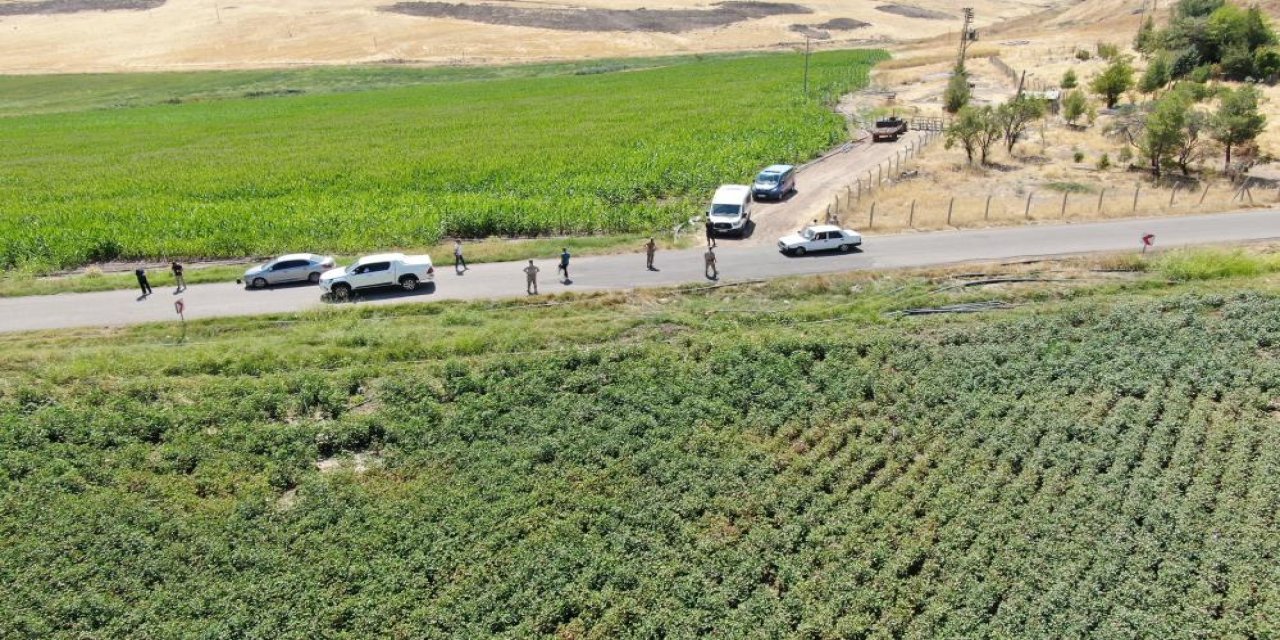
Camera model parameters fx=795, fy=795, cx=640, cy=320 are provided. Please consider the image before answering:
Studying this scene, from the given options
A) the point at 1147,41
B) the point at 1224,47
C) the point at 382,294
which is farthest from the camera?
the point at 1147,41

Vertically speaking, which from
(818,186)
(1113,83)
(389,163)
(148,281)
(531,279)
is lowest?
(148,281)

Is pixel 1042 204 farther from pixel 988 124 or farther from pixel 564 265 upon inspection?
pixel 564 265

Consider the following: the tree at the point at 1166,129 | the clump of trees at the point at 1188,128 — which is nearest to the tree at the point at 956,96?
the clump of trees at the point at 1188,128

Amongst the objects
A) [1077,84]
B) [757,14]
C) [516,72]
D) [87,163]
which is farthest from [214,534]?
[757,14]

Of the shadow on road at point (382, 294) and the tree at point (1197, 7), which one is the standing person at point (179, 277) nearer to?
the shadow on road at point (382, 294)

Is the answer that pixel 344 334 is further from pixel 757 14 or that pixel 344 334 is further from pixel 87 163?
pixel 757 14

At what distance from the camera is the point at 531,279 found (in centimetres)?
2967

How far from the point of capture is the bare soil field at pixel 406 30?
132 m

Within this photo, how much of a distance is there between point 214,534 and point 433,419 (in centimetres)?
589

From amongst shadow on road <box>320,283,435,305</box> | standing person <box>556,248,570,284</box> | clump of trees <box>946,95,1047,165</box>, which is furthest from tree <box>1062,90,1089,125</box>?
shadow on road <box>320,283,435,305</box>

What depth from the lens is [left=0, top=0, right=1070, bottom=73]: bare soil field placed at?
13150 cm

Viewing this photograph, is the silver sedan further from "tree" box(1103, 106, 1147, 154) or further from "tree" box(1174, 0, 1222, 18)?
"tree" box(1174, 0, 1222, 18)

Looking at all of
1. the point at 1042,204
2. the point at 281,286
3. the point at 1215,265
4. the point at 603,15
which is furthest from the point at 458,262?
the point at 603,15

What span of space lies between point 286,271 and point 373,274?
4165mm
